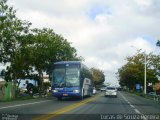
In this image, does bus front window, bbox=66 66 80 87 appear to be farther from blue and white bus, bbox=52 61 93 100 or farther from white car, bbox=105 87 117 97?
white car, bbox=105 87 117 97

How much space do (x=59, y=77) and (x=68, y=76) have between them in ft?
2.89

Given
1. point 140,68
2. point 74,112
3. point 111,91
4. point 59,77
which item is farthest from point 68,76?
point 140,68

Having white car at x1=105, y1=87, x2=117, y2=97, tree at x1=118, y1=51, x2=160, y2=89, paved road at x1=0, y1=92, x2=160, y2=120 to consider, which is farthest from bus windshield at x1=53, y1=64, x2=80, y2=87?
tree at x1=118, y1=51, x2=160, y2=89

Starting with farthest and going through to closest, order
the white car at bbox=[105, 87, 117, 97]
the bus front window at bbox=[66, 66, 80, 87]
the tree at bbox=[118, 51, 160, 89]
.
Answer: the tree at bbox=[118, 51, 160, 89]
the white car at bbox=[105, 87, 117, 97]
the bus front window at bbox=[66, 66, 80, 87]

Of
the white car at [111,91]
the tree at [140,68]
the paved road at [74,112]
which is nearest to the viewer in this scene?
the paved road at [74,112]

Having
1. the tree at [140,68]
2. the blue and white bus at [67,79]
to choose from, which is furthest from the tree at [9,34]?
the tree at [140,68]

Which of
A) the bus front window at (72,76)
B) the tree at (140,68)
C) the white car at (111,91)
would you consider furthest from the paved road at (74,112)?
the tree at (140,68)

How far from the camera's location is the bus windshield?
1658 inches

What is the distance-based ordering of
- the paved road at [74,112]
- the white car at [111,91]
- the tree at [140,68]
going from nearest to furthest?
the paved road at [74,112]
the white car at [111,91]
the tree at [140,68]

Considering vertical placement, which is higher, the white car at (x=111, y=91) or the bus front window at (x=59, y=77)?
the bus front window at (x=59, y=77)

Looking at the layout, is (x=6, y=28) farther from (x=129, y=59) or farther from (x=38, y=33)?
(x=129, y=59)

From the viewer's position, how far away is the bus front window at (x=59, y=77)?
4216 cm

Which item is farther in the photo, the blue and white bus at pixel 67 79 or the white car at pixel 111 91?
the white car at pixel 111 91

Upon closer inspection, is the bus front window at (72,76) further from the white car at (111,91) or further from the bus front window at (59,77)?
the white car at (111,91)
